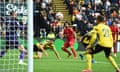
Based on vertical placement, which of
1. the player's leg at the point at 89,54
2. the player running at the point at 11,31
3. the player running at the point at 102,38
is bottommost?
the player's leg at the point at 89,54

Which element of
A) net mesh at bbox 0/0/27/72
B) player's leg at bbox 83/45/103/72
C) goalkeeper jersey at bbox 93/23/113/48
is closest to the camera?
net mesh at bbox 0/0/27/72

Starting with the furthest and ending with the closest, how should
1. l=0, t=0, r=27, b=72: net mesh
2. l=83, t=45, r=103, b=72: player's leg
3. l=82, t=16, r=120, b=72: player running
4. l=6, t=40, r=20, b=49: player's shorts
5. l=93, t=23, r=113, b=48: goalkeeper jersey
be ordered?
l=93, t=23, r=113, b=48: goalkeeper jersey, l=82, t=16, r=120, b=72: player running, l=83, t=45, r=103, b=72: player's leg, l=6, t=40, r=20, b=49: player's shorts, l=0, t=0, r=27, b=72: net mesh

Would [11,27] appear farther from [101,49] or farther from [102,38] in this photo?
[101,49]

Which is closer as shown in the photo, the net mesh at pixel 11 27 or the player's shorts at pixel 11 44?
the net mesh at pixel 11 27

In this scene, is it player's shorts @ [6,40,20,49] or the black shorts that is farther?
the black shorts

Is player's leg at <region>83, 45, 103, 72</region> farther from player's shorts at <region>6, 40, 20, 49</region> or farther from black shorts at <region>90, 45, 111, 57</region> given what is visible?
player's shorts at <region>6, 40, 20, 49</region>

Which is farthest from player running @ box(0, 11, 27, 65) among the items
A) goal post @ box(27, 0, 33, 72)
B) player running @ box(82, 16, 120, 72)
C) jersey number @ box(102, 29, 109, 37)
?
jersey number @ box(102, 29, 109, 37)

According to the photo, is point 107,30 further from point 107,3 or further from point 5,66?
point 107,3

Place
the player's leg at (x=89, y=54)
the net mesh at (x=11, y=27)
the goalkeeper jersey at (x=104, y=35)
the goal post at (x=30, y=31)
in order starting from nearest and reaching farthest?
1. the goal post at (x=30, y=31)
2. the net mesh at (x=11, y=27)
3. the player's leg at (x=89, y=54)
4. the goalkeeper jersey at (x=104, y=35)

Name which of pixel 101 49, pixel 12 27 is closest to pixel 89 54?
pixel 101 49

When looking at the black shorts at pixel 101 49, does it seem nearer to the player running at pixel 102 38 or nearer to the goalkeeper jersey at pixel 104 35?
the player running at pixel 102 38

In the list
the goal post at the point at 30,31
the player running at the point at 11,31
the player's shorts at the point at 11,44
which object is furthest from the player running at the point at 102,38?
the goal post at the point at 30,31

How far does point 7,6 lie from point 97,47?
13.3 ft

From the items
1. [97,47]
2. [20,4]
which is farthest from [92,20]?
[20,4]
